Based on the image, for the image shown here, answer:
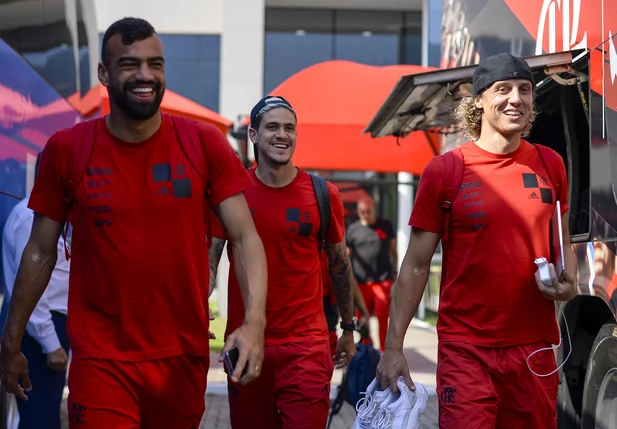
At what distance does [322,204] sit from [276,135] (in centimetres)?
49

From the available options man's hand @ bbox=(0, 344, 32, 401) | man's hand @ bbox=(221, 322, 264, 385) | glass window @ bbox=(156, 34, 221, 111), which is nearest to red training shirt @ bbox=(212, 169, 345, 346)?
man's hand @ bbox=(0, 344, 32, 401)

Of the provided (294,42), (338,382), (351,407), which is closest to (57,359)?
(351,407)

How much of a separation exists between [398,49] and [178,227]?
62.7 feet

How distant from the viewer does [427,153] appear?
1371 centimetres

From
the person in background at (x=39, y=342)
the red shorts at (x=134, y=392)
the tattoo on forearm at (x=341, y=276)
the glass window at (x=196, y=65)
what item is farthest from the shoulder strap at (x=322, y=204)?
the glass window at (x=196, y=65)

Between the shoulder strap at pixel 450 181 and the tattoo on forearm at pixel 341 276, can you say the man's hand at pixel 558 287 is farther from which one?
the tattoo on forearm at pixel 341 276

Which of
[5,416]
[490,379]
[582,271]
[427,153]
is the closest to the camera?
[490,379]

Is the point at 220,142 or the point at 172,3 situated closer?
the point at 220,142

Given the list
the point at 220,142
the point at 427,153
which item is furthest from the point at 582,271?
the point at 427,153

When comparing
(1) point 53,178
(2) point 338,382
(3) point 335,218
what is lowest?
(2) point 338,382

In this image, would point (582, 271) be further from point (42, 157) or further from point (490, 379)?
point (42, 157)

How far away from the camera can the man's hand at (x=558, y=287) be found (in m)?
4.50

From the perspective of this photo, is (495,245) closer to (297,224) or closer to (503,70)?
(503,70)

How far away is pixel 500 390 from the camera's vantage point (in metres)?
4.62
